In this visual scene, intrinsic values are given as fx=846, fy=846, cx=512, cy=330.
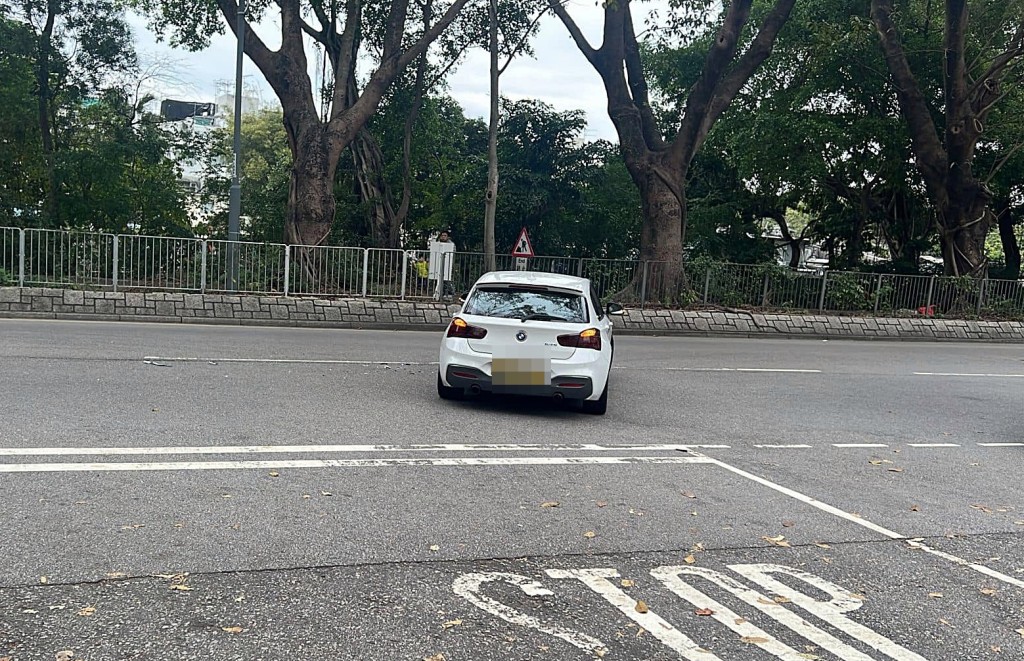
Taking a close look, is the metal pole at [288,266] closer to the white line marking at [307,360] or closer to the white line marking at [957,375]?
the white line marking at [307,360]

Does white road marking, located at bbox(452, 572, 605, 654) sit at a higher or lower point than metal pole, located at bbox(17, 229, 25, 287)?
lower

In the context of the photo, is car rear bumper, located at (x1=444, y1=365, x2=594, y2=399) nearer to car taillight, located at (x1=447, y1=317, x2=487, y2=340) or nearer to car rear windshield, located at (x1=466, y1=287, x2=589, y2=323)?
car taillight, located at (x1=447, y1=317, x2=487, y2=340)

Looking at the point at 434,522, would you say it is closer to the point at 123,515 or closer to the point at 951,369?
the point at 123,515

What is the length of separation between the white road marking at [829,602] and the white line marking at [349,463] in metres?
2.23

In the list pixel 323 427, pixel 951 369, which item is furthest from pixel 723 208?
pixel 323 427

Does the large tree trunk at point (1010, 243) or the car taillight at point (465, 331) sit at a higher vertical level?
the large tree trunk at point (1010, 243)

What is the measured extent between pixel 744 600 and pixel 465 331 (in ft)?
15.8

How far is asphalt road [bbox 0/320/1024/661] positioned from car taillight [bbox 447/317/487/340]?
75 cm

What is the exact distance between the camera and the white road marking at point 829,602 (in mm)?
3635

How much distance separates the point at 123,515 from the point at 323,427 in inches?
104

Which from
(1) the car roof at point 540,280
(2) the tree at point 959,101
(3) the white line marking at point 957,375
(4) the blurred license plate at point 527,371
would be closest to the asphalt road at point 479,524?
(4) the blurred license plate at point 527,371

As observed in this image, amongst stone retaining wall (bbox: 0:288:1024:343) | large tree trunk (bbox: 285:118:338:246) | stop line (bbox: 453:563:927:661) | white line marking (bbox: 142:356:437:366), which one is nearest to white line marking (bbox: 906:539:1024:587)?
stop line (bbox: 453:563:927:661)

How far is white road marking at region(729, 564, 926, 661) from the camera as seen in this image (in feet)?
11.9

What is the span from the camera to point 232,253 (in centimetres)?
1741
